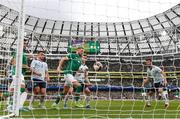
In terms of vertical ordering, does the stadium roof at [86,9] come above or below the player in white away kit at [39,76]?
above

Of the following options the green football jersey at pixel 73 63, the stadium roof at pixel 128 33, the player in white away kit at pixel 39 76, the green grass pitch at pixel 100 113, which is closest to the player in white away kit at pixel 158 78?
the green grass pitch at pixel 100 113

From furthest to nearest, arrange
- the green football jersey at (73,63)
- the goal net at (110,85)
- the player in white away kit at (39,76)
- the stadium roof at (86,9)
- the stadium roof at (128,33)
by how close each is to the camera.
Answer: the stadium roof at (128,33)
the goal net at (110,85)
the green football jersey at (73,63)
the player in white away kit at (39,76)
the stadium roof at (86,9)

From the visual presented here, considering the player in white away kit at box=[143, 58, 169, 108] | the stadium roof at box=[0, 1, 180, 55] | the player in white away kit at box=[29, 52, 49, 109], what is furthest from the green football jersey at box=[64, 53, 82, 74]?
the stadium roof at box=[0, 1, 180, 55]

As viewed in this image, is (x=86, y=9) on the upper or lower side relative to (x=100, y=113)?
upper

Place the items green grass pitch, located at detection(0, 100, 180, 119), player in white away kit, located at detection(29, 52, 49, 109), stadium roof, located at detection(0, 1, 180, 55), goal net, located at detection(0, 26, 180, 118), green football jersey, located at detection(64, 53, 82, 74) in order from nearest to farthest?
green grass pitch, located at detection(0, 100, 180, 119) < player in white away kit, located at detection(29, 52, 49, 109) < green football jersey, located at detection(64, 53, 82, 74) < goal net, located at detection(0, 26, 180, 118) < stadium roof, located at detection(0, 1, 180, 55)


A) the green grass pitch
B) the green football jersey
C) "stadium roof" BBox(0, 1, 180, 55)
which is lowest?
the green grass pitch

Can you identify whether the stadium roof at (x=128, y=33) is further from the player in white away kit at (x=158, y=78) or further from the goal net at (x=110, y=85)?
the player in white away kit at (x=158, y=78)

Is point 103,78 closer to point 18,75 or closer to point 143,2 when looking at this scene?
point 143,2

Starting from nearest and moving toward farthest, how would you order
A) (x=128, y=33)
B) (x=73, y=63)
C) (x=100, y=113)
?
(x=100, y=113), (x=73, y=63), (x=128, y=33)

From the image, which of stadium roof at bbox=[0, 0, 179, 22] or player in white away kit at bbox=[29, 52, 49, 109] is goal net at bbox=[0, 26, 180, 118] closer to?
player in white away kit at bbox=[29, 52, 49, 109]

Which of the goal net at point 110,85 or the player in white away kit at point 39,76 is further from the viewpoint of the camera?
the goal net at point 110,85

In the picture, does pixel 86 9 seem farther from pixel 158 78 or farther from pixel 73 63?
pixel 158 78

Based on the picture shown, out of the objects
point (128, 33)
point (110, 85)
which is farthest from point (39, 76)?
point (128, 33)

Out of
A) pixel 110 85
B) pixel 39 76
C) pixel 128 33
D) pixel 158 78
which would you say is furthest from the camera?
pixel 128 33
